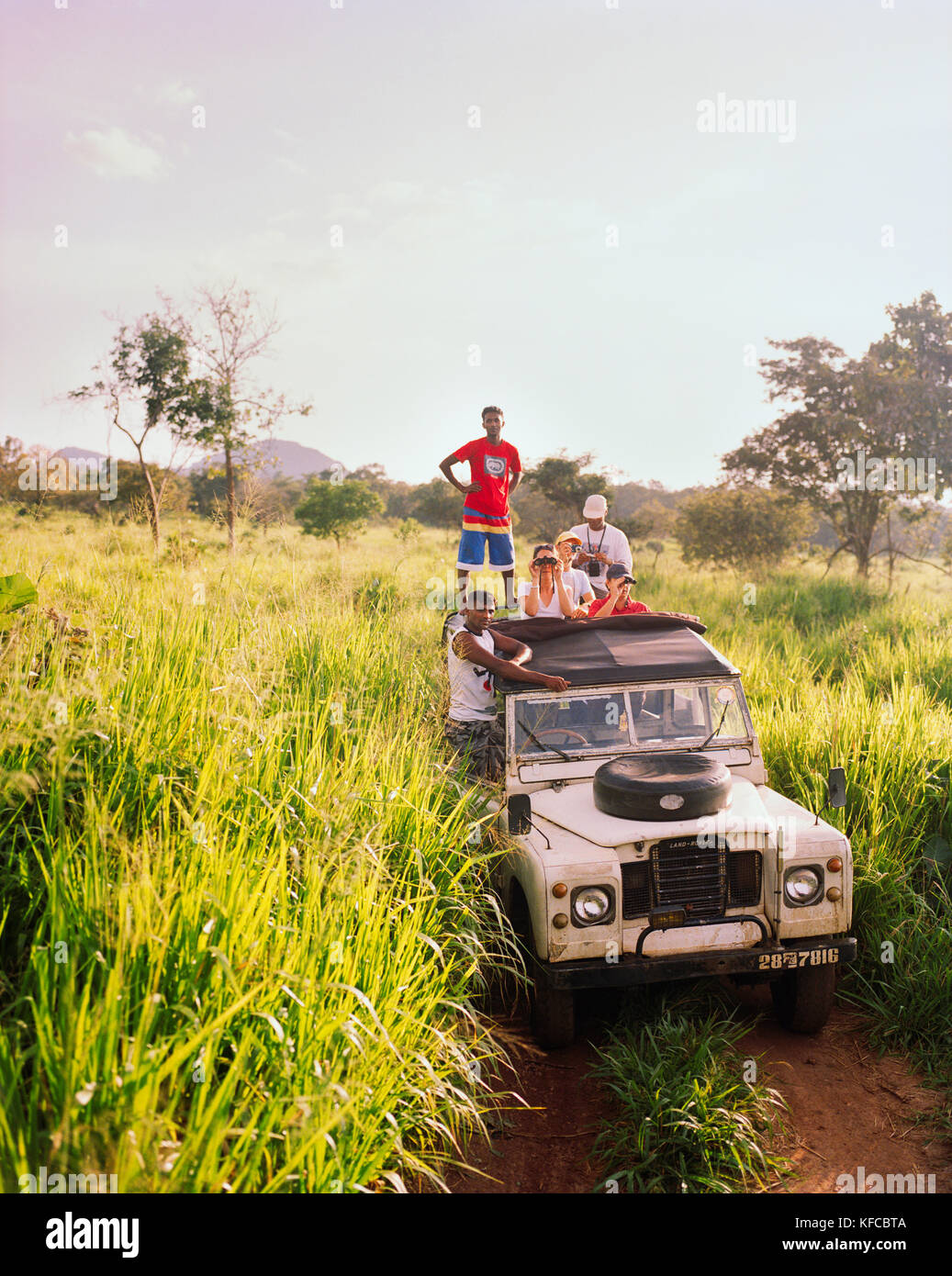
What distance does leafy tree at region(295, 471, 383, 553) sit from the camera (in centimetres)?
2522

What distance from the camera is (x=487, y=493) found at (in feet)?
28.6

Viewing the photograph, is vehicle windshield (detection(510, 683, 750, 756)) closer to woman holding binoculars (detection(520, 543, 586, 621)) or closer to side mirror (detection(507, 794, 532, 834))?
side mirror (detection(507, 794, 532, 834))

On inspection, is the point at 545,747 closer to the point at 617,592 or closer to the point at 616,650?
the point at 616,650

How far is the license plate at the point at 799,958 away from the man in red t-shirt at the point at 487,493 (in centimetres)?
519

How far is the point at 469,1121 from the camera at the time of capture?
10.4 feet

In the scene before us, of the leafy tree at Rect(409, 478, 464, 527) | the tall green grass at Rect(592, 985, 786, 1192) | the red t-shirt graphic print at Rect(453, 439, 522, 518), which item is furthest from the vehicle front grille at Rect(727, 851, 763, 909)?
the leafy tree at Rect(409, 478, 464, 527)

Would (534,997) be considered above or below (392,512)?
below

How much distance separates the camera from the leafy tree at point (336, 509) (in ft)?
82.7

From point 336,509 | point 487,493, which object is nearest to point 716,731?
point 487,493
